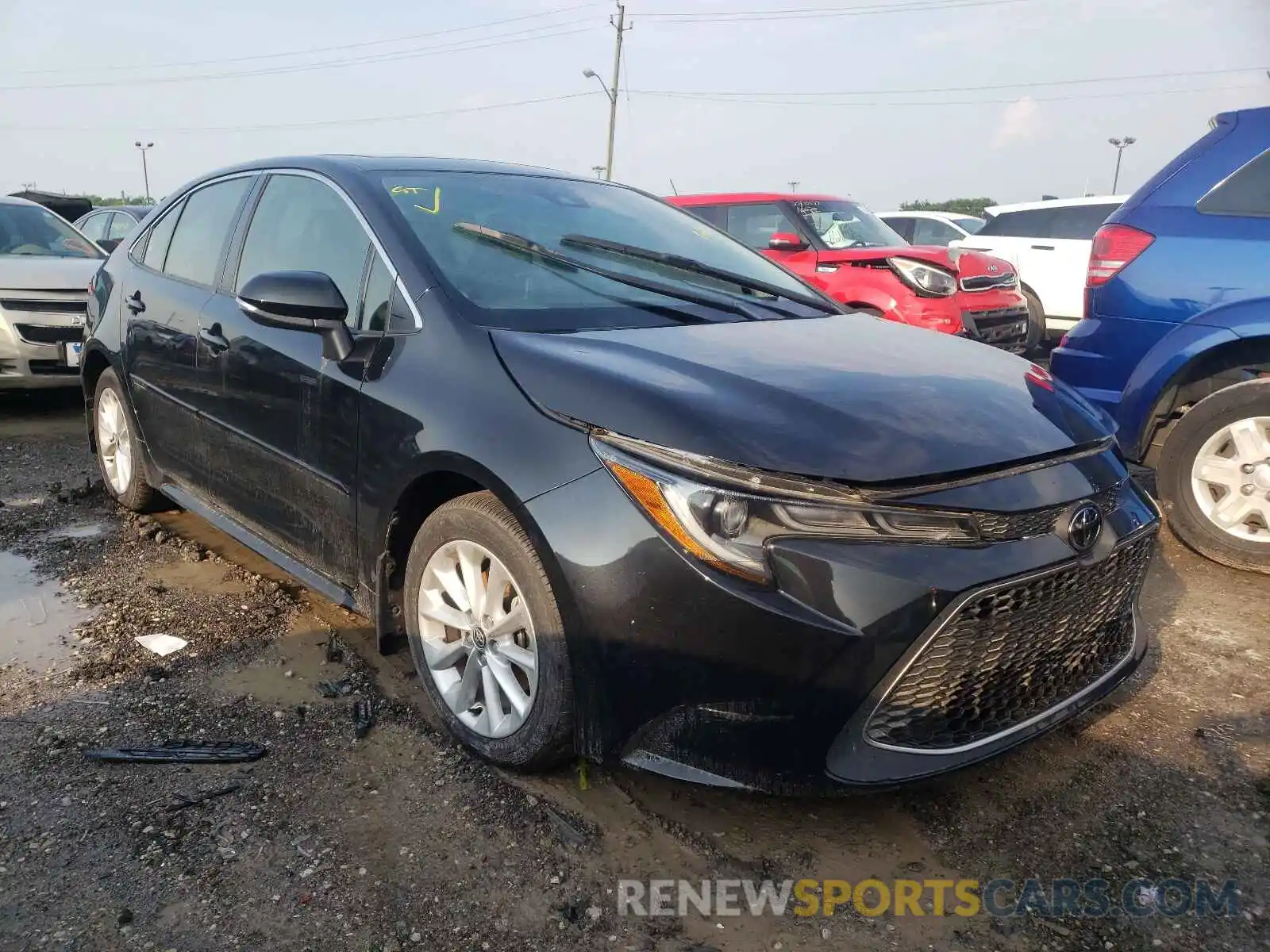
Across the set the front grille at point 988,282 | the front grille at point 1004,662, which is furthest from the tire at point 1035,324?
the front grille at point 1004,662

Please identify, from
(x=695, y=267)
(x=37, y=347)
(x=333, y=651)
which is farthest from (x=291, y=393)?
(x=37, y=347)

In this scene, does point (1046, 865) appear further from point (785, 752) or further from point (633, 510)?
point (633, 510)

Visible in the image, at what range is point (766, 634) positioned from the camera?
6.63 feet

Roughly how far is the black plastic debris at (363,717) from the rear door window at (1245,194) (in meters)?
3.89

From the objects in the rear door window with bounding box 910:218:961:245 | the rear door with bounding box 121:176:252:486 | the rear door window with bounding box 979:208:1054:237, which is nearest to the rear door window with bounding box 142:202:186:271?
the rear door with bounding box 121:176:252:486

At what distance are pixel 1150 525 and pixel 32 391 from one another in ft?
28.7

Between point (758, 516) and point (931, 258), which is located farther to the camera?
point (931, 258)

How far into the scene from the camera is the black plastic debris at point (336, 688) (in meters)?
3.05

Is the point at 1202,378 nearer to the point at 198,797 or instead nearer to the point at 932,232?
the point at 198,797

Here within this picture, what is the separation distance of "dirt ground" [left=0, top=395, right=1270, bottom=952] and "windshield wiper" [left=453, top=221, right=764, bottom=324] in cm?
141

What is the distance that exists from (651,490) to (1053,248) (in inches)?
356

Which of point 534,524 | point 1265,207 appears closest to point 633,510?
point 534,524

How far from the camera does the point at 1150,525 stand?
8.36 ft

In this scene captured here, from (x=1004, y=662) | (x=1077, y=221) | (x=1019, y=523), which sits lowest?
(x=1004, y=662)
